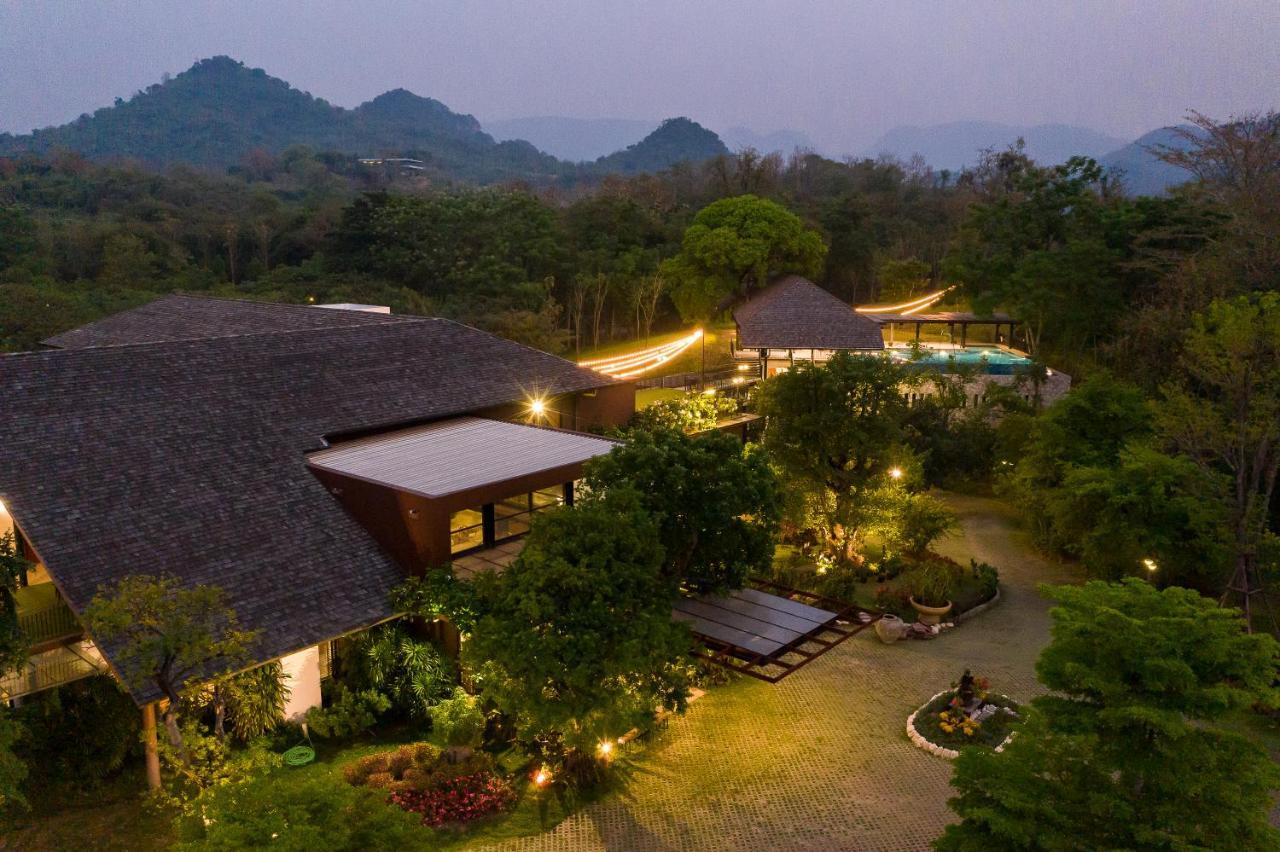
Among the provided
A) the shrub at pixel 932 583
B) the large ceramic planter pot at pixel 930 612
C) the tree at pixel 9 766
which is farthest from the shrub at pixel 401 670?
the shrub at pixel 932 583

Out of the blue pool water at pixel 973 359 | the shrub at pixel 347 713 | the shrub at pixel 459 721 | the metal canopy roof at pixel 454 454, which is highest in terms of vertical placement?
the metal canopy roof at pixel 454 454

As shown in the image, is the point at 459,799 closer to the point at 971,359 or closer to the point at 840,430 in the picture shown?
the point at 840,430

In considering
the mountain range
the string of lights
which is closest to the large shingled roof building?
the string of lights

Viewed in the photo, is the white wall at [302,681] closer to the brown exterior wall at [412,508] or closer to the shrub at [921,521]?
the brown exterior wall at [412,508]

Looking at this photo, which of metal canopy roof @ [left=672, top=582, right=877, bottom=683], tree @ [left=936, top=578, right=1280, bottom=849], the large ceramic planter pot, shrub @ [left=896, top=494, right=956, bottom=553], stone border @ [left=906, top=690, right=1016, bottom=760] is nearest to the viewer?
tree @ [left=936, top=578, right=1280, bottom=849]

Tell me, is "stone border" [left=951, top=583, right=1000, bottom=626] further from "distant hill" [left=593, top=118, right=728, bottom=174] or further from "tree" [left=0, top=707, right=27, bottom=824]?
"distant hill" [left=593, top=118, right=728, bottom=174]

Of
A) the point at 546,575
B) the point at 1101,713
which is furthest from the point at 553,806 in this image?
the point at 1101,713
